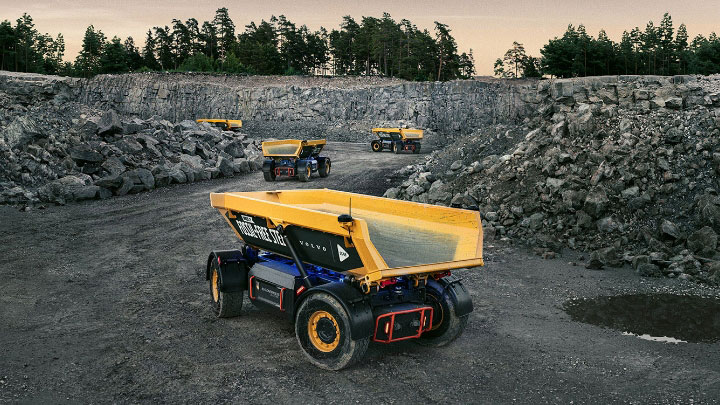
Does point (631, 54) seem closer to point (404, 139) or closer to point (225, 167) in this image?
point (404, 139)

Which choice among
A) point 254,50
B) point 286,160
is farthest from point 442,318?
point 254,50

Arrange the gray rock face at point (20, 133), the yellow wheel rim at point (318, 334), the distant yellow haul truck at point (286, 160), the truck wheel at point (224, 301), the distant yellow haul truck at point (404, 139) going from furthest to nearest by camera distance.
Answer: the distant yellow haul truck at point (404, 139) < the distant yellow haul truck at point (286, 160) < the gray rock face at point (20, 133) < the truck wheel at point (224, 301) < the yellow wheel rim at point (318, 334)

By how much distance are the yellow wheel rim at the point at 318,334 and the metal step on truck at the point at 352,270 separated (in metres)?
0.01

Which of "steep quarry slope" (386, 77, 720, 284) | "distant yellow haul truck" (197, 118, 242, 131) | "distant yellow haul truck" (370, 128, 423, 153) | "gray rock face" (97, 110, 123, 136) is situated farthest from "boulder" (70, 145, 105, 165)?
"distant yellow haul truck" (197, 118, 242, 131)

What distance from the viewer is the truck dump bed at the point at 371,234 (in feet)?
18.9

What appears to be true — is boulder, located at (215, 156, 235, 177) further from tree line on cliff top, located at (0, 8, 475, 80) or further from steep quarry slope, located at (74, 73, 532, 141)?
tree line on cliff top, located at (0, 8, 475, 80)

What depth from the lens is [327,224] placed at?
589cm

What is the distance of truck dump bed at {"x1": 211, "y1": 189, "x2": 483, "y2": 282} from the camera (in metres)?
5.77

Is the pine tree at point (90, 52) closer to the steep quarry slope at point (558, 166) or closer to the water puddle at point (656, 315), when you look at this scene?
the steep quarry slope at point (558, 166)

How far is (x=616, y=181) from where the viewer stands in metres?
12.5

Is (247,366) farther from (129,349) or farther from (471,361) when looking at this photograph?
(471,361)

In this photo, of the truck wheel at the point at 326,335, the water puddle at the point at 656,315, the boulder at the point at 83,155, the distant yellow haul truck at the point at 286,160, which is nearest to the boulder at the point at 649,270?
the water puddle at the point at 656,315

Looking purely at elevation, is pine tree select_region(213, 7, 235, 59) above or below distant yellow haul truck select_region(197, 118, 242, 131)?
above

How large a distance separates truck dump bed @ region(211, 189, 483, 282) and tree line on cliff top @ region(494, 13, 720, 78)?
139 feet
